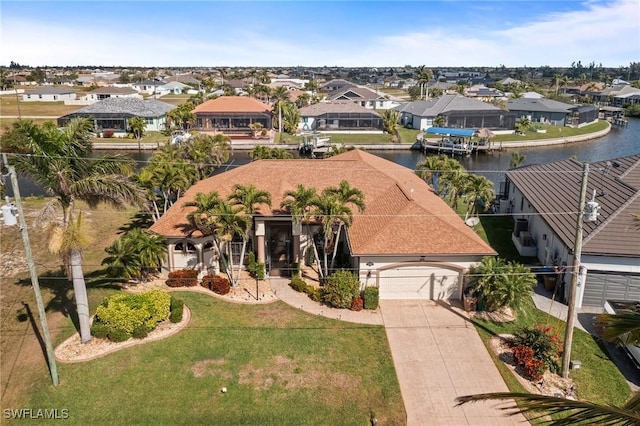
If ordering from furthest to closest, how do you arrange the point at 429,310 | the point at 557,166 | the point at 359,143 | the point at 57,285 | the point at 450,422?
the point at 359,143 < the point at 557,166 < the point at 57,285 < the point at 429,310 < the point at 450,422

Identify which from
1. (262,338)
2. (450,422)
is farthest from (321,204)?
(450,422)

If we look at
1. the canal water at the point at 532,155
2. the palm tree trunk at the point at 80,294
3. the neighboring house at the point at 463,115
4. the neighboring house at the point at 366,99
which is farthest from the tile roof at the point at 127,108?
the palm tree trunk at the point at 80,294

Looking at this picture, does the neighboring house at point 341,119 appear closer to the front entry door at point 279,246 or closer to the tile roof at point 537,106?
the tile roof at point 537,106

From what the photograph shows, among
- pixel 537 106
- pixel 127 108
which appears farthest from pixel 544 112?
pixel 127 108

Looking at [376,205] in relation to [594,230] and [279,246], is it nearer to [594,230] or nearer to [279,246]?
[279,246]

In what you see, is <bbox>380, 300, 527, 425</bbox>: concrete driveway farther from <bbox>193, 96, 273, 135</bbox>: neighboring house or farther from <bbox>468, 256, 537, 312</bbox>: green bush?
<bbox>193, 96, 273, 135</bbox>: neighboring house

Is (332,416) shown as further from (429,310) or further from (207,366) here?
(429,310)
